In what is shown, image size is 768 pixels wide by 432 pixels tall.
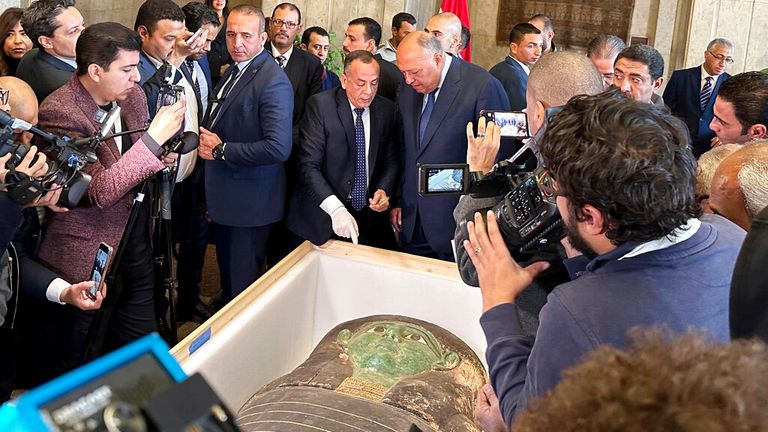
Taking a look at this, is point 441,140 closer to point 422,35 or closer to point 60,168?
point 422,35

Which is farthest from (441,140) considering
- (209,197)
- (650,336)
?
(650,336)

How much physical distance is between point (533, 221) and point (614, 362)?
945 mm

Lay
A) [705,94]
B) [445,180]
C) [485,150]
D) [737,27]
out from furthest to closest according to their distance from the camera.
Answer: [737,27], [705,94], [485,150], [445,180]

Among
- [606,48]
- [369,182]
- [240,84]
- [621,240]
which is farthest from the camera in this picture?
[606,48]

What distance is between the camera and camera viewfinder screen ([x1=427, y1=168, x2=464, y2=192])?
7.70 ft

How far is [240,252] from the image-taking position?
12.5 ft

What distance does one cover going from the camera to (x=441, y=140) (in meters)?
3.52

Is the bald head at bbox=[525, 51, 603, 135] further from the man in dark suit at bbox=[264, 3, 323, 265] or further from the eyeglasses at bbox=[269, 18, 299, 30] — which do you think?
the eyeglasses at bbox=[269, 18, 299, 30]

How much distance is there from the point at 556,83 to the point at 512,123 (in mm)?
266

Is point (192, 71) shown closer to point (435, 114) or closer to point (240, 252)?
point (240, 252)

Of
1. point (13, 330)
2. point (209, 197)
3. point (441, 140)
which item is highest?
point (441, 140)

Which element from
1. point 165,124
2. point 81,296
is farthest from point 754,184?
point 81,296

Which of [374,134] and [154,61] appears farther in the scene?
[154,61]

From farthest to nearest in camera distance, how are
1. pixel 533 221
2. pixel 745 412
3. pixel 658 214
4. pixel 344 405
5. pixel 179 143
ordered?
pixel 179 143 → pixel 344 405 → pixel 533 221 → pixel 658 214 → pixel 745 412
